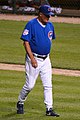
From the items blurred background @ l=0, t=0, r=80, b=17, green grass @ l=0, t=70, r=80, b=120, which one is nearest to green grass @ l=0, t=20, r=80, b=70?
green grass @ l=0, t=70, r=80, b=120

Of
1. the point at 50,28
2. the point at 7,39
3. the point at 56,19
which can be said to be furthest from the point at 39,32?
the point at 56,19

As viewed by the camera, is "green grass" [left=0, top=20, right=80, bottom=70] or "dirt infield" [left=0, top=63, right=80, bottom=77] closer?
"dirt infield" [left=0, top=63, right=80, bottom=77]

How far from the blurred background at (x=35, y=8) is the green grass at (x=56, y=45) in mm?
3237

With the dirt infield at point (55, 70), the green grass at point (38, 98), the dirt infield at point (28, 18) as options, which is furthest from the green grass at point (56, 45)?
the green grass at point (38, 98)

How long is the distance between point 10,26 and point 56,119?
633 inches

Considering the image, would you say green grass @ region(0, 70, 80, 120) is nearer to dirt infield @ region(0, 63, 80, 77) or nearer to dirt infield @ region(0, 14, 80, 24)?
dirt infield @ region(0, 63, 80, 77)

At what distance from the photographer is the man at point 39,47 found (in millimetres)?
8102

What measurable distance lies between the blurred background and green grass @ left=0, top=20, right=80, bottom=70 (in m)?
3.24

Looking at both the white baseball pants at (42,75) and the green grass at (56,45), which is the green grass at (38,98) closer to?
the white baseball pants at (42,75)

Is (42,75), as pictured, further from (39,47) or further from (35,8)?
(35,8)

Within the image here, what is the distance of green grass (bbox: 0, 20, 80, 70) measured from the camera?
1567cm

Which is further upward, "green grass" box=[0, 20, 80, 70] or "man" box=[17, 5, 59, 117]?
"man" box=[17, 5, 59, 117]

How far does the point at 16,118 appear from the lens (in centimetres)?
816

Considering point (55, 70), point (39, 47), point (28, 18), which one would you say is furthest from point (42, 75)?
point (28, 18)
